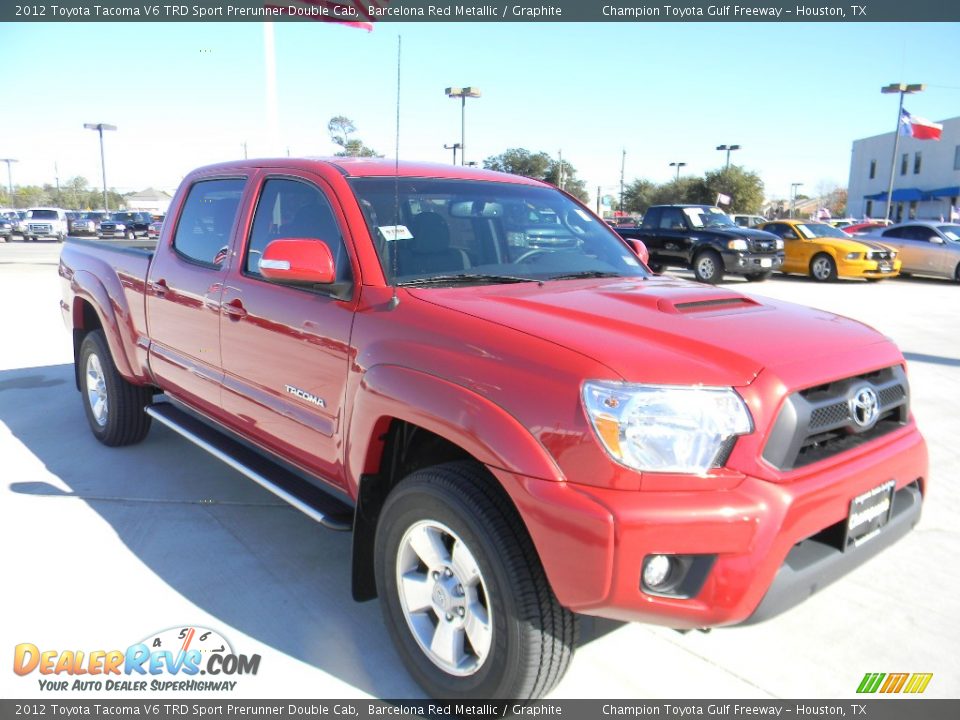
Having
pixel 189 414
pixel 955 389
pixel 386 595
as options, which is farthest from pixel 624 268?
pixel 955 389

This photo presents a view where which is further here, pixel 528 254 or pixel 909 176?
pixel 909 176

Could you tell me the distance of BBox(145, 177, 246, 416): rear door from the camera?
12.4ft

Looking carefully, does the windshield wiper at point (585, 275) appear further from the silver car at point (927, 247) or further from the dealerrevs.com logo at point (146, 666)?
the silver car at point (927, 247)

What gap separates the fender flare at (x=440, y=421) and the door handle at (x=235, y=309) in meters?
1.03

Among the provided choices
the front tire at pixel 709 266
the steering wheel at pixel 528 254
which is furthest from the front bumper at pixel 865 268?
the steering wheel at pixel 528 254

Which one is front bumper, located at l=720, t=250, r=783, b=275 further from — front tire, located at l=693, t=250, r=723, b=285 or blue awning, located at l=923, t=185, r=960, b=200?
blue awning, located at l=923, t=185, r=960, b=200

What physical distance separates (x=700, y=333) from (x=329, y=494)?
5.65ft

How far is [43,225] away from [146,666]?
40763 mm

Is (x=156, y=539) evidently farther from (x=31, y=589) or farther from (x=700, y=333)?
(x=700, y=333)

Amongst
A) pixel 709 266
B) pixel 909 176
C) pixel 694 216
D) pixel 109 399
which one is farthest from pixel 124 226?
pixel 909 176

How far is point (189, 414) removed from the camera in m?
4.43

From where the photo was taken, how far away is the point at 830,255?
18703 mm

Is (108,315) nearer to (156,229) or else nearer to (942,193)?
(156,229)
